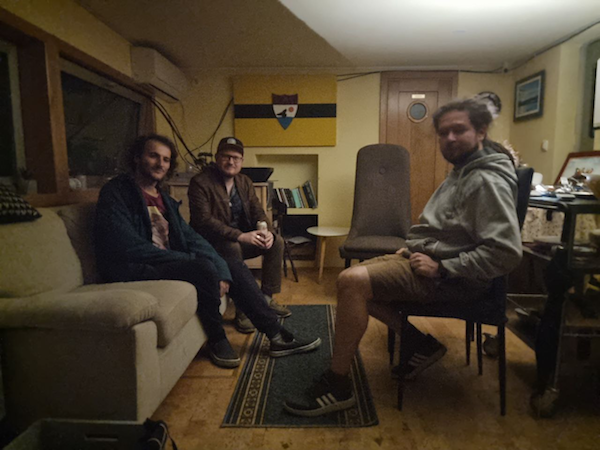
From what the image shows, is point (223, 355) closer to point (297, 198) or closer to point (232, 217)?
point (232, 217)

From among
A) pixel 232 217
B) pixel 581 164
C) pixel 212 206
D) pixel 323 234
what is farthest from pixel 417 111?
pixel 212 206

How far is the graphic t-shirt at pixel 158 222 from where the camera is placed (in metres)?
1.86

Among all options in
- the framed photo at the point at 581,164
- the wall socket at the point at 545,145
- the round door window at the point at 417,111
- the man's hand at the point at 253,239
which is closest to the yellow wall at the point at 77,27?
the man's hand at the point at 253,239

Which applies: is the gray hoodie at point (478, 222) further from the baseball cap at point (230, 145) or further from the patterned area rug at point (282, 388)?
the baseball cap at point (230, 145)

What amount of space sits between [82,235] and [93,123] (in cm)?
112

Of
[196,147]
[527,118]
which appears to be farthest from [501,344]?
[196,147]

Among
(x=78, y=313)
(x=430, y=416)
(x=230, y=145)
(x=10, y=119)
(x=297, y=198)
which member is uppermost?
(x=10, y=119)

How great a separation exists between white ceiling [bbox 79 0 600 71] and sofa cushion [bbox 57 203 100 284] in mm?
1326

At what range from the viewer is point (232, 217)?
2.47 metres

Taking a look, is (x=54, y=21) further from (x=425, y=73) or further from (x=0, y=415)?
(x=425, y=73)

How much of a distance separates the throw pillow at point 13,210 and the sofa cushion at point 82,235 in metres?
0.22

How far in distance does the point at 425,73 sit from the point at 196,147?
7.89ft

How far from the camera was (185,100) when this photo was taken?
3631 millimetres

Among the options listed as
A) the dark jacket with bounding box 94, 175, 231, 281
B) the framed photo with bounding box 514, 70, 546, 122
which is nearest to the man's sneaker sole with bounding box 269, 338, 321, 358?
the dark jacket with bounding box 94, 175, 231, 281
